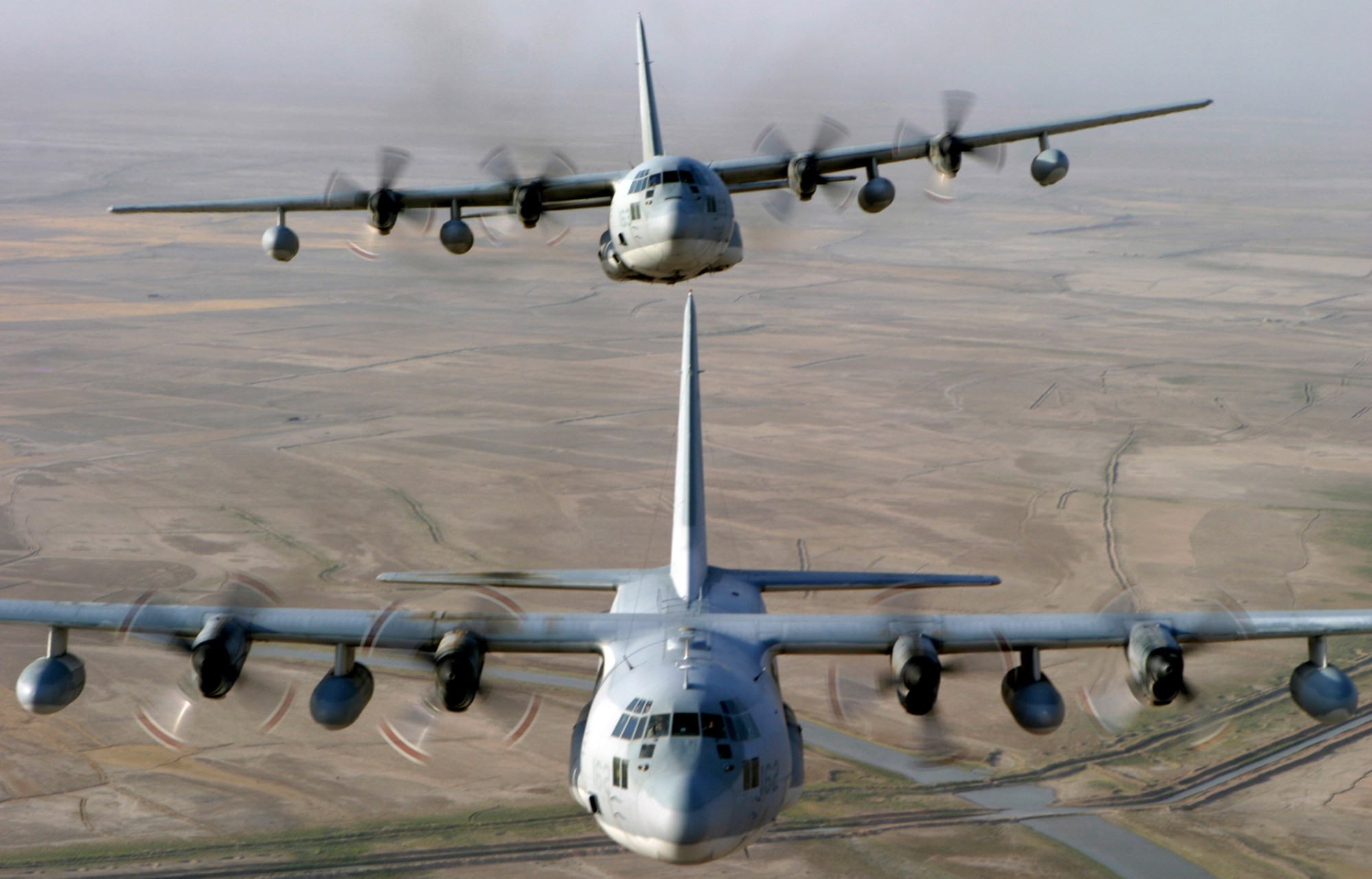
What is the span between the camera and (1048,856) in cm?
5831

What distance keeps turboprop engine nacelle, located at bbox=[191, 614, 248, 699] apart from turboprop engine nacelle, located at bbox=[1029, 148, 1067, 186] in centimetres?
2788

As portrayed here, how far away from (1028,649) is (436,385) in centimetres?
13375

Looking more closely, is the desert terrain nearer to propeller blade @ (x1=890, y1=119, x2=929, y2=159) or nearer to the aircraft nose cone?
propeller blade @ (x1=890, y1=119, x2=929, y2=159)

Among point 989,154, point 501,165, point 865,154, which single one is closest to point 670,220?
point 501,165

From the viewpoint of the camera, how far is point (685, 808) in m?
29.2

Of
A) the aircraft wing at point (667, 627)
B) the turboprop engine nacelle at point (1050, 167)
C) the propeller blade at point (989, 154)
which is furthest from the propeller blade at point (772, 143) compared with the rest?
the aircraft wing at point (667, 627)

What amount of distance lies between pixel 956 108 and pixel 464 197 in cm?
1699

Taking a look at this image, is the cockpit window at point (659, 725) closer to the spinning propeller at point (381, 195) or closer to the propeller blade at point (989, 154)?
the spinning propeller at point (381, 195)

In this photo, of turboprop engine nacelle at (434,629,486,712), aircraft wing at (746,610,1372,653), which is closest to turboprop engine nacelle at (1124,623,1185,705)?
aircraft wing at (746,610,1372,653)

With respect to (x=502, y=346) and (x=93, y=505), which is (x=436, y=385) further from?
(x=93, y=505)

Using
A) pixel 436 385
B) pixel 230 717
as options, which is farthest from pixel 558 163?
pixel 436 385

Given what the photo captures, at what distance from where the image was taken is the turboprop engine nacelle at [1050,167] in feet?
136

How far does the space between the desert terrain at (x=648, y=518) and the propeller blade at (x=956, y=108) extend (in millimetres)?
7626

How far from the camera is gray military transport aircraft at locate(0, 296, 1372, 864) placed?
30.9 meters
